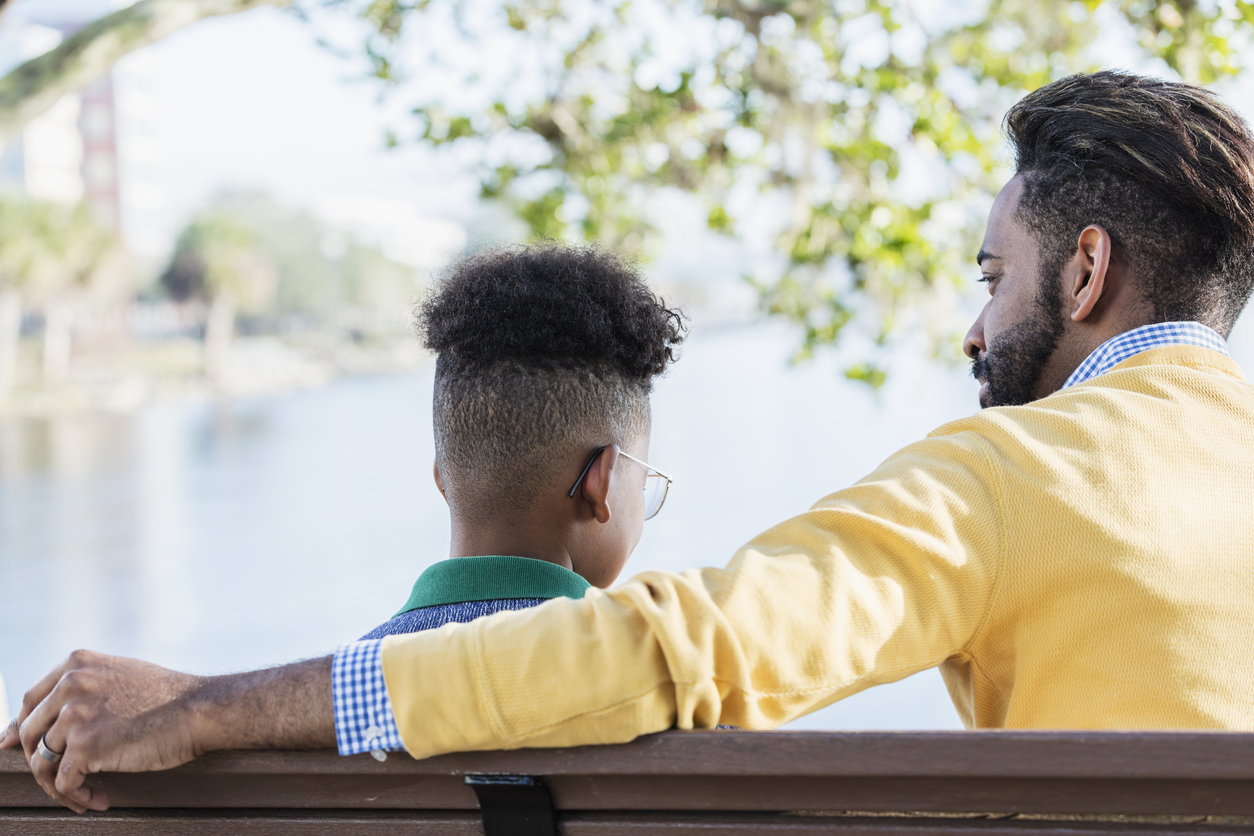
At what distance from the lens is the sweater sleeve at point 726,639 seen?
1126mm

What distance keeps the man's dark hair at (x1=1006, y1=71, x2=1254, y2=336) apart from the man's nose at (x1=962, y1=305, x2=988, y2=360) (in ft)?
0.57

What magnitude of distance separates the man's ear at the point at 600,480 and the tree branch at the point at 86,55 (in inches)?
106

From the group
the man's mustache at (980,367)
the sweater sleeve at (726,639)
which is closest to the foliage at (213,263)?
the man's mustache at (980,367)

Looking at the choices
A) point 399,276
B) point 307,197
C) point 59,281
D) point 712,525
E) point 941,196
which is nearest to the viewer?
point 941,196

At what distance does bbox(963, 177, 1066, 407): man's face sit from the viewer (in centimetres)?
178

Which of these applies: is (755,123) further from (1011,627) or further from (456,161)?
(1011,627)

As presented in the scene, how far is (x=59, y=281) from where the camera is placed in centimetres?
3778

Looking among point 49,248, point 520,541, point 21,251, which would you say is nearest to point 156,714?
point 520,541

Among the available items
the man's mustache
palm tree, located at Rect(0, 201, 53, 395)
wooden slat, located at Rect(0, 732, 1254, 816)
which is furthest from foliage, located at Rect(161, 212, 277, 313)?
wooden slat, located at Rect(0, 732, 1254, 816)

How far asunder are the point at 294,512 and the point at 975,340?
2038 centimetres

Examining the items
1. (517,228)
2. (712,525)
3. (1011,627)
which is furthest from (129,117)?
(1011,627)

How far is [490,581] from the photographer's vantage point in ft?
5.08

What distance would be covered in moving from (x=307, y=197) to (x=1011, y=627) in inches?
2746

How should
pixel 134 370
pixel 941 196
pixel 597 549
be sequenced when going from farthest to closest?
1. pixel 134 370
2. pixel 941 196
3. pixel 597 549
